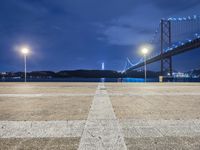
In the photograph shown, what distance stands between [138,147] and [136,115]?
2.77m

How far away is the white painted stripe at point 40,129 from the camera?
4.53 metres

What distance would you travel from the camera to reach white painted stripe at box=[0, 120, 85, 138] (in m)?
4.53

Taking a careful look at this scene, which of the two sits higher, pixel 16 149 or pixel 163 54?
pixel 163 54

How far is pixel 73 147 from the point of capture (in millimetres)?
3773

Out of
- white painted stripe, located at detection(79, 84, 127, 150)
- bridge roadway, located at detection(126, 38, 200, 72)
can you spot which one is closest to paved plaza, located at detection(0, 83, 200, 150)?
white painted stripe, located at detection(79, 84, 127, 150)

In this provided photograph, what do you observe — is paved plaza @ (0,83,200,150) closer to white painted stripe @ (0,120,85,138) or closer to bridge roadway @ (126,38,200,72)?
white painted stripe @ (0,120,85,138)

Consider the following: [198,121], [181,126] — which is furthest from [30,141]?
[198,121]

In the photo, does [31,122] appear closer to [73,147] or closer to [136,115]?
[73,147]

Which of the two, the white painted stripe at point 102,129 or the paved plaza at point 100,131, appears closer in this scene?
the paved plaza at point 100,131

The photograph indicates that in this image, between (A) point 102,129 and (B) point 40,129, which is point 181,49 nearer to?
(A) point 102,129

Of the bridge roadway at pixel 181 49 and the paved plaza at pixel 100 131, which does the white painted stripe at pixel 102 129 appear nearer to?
the paved plaza at pixel 100 131

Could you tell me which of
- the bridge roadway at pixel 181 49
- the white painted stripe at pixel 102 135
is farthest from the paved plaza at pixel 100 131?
the bridge roadway at pixel 181 49

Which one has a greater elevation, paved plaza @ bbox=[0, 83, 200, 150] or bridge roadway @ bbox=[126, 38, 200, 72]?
bridge roadway @ bbox=[126, 38, 200, 72]

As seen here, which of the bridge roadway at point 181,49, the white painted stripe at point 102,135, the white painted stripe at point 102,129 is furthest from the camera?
the bridge roadway at point 181,49
